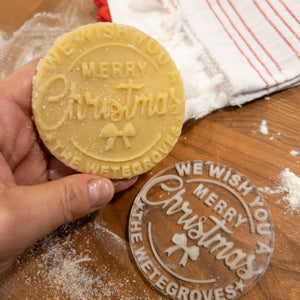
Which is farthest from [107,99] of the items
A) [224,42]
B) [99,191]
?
[224,42]

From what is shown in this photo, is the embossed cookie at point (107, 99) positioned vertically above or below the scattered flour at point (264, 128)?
above

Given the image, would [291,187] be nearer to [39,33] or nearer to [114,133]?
[114,133]

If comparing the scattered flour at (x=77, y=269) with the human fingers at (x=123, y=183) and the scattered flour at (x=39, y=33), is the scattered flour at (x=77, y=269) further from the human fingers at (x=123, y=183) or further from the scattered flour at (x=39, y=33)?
the scattered flour at (x=39, y=33)

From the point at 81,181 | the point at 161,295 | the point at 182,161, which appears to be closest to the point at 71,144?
the point at 81,181

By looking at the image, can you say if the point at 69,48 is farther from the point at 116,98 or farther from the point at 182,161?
the point at 182,161

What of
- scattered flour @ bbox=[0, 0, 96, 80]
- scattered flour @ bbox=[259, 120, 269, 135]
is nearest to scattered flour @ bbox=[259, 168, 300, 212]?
scattered flour @ bbox=[259, 120, 269, 135]

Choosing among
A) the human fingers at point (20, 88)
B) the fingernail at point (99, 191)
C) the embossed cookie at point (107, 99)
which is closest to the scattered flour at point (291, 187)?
the embossed cookie at point (107, 99)

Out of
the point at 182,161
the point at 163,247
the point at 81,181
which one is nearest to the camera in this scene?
the point at 81,181

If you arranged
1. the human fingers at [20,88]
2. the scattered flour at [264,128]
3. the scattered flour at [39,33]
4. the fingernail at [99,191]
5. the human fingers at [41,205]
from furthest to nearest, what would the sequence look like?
the scattered flour at [39,33] → the scattered flour at [264,128] → the human fingers at [20,88] → the fingernail at [99,191] → the human fingers at [41,205]
